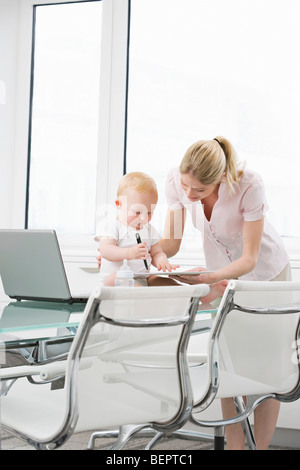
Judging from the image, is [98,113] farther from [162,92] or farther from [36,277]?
[36,277]

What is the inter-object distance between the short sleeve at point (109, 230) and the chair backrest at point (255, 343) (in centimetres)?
68

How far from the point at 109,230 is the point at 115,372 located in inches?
33.2

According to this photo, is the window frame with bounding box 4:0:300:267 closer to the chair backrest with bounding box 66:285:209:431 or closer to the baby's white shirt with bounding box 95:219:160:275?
the baby's white shirt with bounding box 95:219:160:275

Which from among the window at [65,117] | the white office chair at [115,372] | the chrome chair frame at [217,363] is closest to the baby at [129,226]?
the chrome chair frame at [217,363]

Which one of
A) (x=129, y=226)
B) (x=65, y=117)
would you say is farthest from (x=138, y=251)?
(x=65, y=117)

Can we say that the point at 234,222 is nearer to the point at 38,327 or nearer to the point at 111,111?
the point at 38,327

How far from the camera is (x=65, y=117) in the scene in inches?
163

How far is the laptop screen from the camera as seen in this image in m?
2.21

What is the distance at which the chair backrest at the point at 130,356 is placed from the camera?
151 cm

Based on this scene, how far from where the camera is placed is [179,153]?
3934 millimetres

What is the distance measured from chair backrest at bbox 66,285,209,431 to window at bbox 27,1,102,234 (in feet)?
7.99

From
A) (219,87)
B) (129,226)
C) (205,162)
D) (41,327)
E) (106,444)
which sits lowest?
(106,444)

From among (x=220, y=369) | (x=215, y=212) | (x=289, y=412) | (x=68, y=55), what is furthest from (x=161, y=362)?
(x=68, y=55)

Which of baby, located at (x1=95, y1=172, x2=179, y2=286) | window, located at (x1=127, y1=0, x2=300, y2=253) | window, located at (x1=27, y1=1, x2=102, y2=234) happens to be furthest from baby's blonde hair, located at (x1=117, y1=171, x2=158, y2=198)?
window, located at (x1=27, y1=1, x2=102, y2=234)
